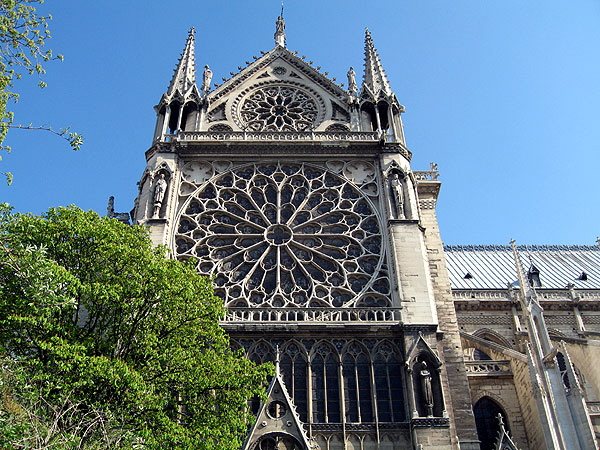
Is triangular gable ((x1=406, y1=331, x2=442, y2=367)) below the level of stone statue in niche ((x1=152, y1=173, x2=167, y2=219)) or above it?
below

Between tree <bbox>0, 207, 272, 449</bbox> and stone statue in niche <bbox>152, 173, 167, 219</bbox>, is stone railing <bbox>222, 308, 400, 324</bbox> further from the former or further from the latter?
stone statue in niche <bbox>152, 173, 167, 219</bbox>

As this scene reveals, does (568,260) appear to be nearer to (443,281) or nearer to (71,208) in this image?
(443,281)

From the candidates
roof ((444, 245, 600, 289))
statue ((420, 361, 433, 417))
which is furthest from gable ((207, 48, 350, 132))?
roof ((444, 245, 600, 289))

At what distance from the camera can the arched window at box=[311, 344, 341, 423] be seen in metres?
17.1

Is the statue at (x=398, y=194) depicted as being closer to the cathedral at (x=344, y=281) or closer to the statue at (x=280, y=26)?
the cathedral at (x=344, y=281)

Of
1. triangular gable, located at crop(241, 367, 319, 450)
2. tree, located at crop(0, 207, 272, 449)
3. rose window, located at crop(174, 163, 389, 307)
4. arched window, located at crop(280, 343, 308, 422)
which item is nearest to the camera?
tree, located at crop(0, 207, 272, 449)

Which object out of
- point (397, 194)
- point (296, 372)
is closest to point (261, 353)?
point (296, 372)

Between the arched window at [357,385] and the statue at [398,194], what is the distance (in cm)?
542

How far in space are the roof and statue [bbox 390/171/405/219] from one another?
10.9 metres

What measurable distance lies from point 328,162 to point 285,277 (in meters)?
5.37

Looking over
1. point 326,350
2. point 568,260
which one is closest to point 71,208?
point 326,350

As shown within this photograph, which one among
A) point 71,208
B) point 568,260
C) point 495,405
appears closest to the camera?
point 71,208

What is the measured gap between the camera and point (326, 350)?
723 inches

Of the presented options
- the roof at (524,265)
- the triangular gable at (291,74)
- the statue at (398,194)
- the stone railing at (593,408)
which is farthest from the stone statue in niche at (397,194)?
the roof at (524,265)
